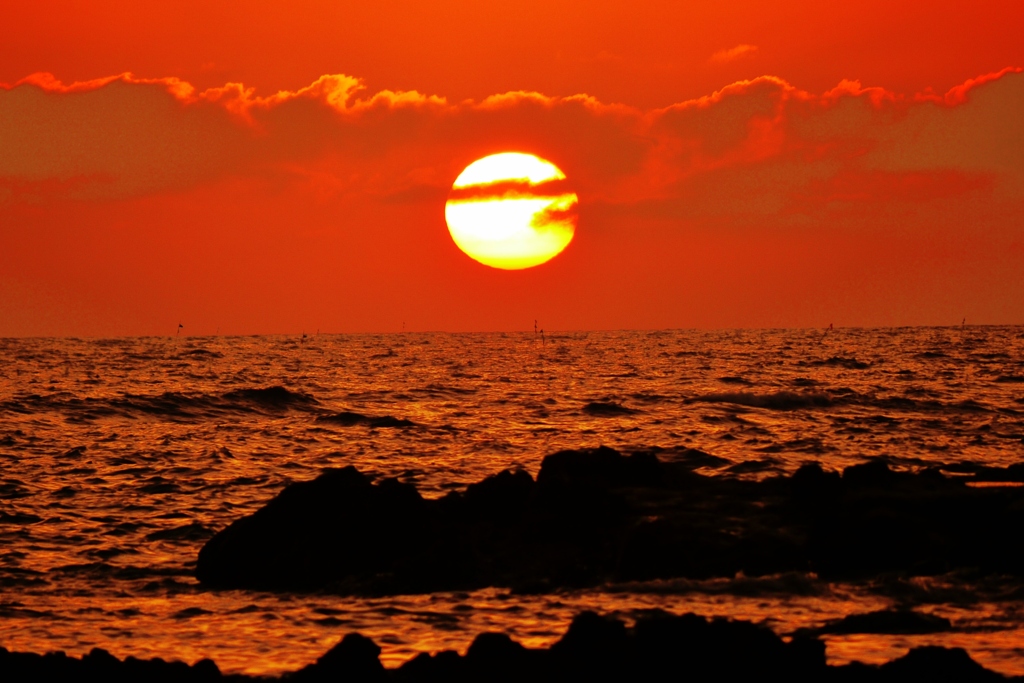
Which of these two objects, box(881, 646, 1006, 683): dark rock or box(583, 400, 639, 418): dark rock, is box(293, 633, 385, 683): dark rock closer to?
box(881, 646, 1006, 683): dark rock

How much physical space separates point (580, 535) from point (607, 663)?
20.9ft

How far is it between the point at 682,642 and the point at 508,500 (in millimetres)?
7530

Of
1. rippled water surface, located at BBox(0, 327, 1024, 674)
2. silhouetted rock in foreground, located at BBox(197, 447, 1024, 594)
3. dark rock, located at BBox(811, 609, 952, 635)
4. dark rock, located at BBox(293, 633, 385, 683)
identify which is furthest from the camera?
silhouetted rock in foreground, located at BBox(197, 447, 1024, 594)

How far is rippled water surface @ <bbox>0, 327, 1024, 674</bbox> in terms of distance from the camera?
42.5 feet

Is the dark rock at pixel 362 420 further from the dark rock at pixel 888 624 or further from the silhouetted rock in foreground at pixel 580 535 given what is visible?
the dark rock at pixel 888 624

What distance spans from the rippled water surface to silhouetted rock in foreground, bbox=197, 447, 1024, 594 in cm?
59

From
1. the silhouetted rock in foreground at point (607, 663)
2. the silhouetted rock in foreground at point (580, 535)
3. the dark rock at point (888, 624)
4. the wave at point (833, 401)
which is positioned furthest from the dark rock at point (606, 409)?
the silhouetted rock in foreground at point (607, 663)

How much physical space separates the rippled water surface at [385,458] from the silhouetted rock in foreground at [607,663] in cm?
159

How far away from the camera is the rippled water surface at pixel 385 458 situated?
511 inches

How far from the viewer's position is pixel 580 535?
16.2m

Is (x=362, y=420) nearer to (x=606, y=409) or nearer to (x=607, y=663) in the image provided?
(x=606, y=409)

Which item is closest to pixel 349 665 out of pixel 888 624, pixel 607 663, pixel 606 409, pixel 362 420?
pixel 607 663

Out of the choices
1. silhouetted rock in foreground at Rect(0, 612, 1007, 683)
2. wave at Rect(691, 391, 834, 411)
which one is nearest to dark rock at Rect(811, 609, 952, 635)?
silhouetted rock in foreground at Rect(0, 612, 1007, 683)

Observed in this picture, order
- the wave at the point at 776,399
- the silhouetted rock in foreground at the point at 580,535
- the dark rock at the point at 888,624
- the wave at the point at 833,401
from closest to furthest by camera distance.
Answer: the dark rock at the point at 888,624, the silhouetted rock in foreground at the point at 580,535, the wave at the point at 833,401, the wave at the point at 776,399
